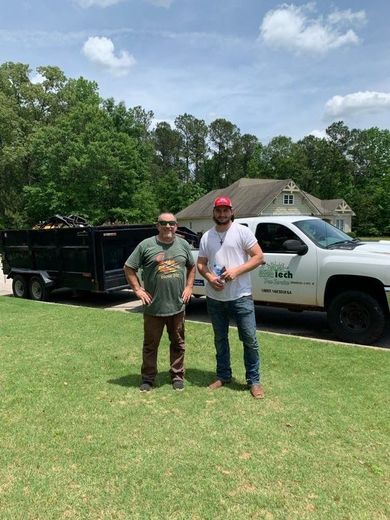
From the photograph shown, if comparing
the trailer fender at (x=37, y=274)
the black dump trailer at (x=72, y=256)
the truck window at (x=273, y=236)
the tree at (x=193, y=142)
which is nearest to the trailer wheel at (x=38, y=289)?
the black dump trailer at (x=72, y=256)

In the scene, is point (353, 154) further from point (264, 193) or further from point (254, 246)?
point (254, 246)

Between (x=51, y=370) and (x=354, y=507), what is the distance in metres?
3.82

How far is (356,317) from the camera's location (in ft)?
22.5

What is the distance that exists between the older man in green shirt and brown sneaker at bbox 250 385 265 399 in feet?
2.48

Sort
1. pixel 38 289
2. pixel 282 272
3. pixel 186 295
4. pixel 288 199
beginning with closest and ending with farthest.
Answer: pixel 186 295 → pixel 282 272 → pixel 38 289 → pixel 288 199

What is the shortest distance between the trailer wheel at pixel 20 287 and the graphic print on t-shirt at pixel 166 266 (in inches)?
342

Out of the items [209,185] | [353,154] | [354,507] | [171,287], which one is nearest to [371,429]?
[354,507]

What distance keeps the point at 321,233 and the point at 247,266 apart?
11.7 feet

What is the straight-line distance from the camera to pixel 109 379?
5.25 metres

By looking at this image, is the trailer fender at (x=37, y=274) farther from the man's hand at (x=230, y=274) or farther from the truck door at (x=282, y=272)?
the man's hand at (x=230, y=274)

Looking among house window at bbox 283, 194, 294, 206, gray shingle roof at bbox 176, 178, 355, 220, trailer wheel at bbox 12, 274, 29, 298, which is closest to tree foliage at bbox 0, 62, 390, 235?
gray shingle roof at bbox 176, 178, 355, 220

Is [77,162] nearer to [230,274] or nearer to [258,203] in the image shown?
[258,203]

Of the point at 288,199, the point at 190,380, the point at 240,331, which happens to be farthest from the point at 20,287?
the point at 288,199

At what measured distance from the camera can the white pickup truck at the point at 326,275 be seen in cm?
669
